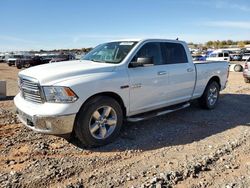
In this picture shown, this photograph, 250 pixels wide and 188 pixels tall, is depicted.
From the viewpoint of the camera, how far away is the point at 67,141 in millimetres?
5039

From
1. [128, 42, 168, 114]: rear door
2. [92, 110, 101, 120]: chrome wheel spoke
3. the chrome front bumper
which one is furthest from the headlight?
[128, 42, 168, 114]: rear door

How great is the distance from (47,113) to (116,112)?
1.28m

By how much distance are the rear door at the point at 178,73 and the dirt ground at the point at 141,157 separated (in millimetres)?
660

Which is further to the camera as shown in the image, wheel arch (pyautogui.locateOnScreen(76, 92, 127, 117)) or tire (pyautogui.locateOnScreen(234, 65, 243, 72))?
tire (pyautogui.locateOnScreen(234, 65, 243, 72))

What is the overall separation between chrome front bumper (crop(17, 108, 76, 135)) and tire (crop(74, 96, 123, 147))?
0.19 metres

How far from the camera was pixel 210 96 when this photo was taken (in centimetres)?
763

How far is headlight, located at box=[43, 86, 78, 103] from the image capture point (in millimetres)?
4285

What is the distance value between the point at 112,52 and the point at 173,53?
1529 mm

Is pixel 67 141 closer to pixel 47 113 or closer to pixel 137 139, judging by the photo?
pixel 47 113

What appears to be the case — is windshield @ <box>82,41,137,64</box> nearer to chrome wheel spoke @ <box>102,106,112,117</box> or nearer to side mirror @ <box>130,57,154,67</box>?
side mirror @ <box>130,57,154,67</box>

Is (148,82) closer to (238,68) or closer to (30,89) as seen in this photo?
(30,89)

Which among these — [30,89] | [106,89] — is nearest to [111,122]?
[106,89]

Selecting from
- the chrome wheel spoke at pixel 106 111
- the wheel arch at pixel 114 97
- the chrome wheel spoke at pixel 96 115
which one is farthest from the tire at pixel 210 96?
the chrome wheel spoke at pixel 96 115

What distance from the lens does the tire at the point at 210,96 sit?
744 cm
